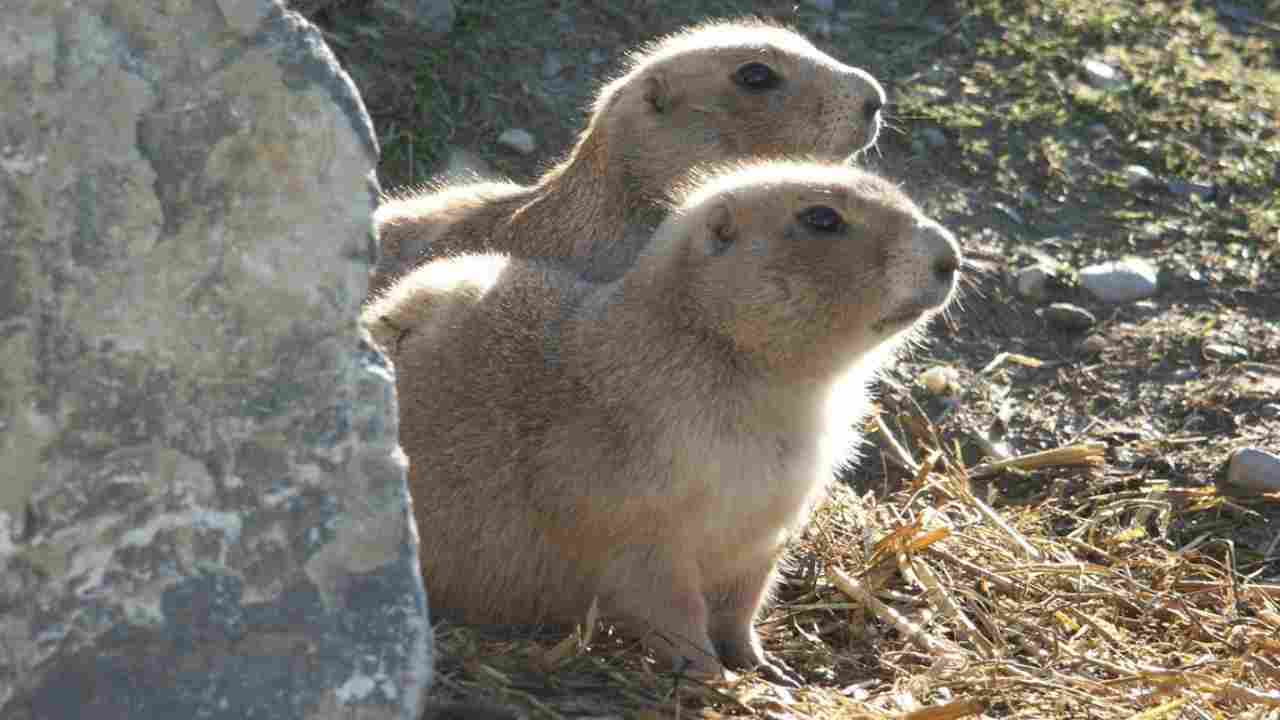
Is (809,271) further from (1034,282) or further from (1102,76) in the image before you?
(1102,76)

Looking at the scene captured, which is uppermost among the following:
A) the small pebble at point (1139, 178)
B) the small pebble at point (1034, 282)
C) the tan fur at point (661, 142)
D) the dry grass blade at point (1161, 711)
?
the tan fur at point (661, 142)

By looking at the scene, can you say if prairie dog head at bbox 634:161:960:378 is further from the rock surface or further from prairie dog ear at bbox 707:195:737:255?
the rock surface

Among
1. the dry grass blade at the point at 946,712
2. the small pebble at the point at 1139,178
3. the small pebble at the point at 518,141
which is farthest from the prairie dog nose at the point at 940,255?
the small pebble at the point at 1139,178

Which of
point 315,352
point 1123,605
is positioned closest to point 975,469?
point 1123,605

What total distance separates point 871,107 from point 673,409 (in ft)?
7.18

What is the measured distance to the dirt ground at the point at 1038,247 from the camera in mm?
6379

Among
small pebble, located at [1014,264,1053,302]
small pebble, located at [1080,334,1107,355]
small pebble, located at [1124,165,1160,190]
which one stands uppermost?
small pebble, located at [1124,165,1160,190]

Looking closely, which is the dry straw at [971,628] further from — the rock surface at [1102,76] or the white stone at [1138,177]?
the rock surface at [1102,76]

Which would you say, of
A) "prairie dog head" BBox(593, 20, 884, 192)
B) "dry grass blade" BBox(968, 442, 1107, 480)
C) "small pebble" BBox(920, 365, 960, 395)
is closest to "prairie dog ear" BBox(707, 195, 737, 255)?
"prairie dog head" BBox(593, 20, 884, 192)

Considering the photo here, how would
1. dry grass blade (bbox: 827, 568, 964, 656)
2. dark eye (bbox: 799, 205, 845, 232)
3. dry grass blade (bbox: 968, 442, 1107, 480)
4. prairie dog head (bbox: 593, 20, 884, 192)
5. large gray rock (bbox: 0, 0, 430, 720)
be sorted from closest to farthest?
large gray rock (bbox: 0, 0, 430, 720)
dark eye (bbox: 799, 205, 845, 232)
dry grass blade (bbox: 827, 568, 964, 656)
prairie dog head (bbox: 593, 20, 884, 192)
dry grass blade (bbox: 968, 442, 1107, 480)

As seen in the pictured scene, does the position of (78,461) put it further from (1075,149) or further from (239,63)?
(1075,149)

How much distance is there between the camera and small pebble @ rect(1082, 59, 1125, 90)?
9.93 m

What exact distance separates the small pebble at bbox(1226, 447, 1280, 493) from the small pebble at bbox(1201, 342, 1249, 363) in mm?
881

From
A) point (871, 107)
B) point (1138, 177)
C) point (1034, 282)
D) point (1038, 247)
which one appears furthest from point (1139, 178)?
point (871, 107)
